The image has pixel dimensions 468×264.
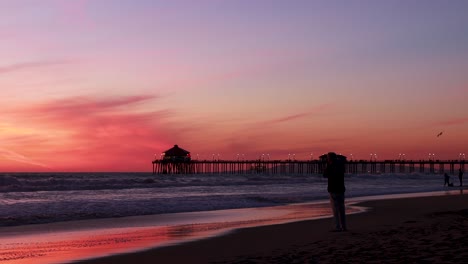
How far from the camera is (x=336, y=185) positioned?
44.8 ft

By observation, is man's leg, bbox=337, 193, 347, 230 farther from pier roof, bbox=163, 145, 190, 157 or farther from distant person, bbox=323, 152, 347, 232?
pier roof, bbox=163, 145, 190, 157

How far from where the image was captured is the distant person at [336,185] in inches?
533

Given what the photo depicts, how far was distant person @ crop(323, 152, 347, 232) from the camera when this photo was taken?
44.4 ft

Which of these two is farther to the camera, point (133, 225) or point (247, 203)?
point (247, 203)

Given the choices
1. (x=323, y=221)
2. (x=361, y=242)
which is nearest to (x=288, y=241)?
(x=361, y=242)

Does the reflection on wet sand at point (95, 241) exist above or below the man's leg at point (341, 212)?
below

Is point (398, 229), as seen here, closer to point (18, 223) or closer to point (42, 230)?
point (42, 230)

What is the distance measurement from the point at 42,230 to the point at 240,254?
23.6 feet

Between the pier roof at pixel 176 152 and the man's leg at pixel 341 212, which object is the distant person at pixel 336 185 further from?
the pier roof at pixel 176 152

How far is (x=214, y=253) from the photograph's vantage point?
10.2 m

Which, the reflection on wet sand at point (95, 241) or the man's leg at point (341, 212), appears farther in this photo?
the man's leg at point (341, 212)

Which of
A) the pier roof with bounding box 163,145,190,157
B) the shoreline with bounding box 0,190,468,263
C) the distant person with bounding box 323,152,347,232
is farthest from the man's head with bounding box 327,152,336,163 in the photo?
the pier roof with bounding box 163,145,190,157

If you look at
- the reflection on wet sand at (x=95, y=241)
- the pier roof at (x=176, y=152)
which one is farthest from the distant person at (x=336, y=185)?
the pier roof at (x=176, y=152)

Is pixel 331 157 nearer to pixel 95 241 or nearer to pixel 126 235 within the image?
pixel 126 235
